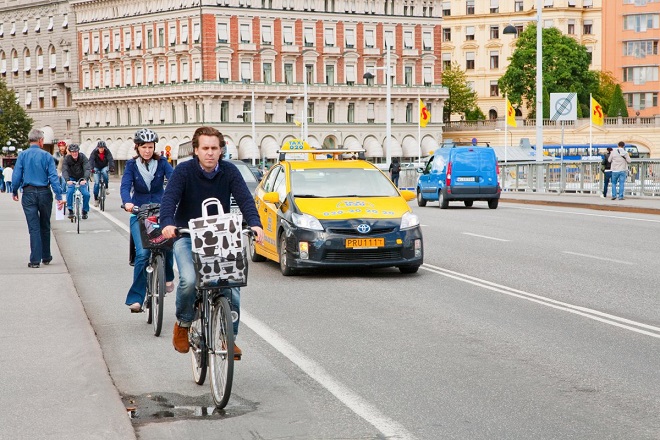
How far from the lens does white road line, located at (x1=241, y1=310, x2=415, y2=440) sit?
23.1 ft

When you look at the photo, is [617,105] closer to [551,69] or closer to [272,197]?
[551,69]

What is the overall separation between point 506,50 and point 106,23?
44.7 meters

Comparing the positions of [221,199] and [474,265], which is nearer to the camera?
[221,199]

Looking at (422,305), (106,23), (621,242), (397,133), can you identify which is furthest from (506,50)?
(422,305)

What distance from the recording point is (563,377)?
854 cm

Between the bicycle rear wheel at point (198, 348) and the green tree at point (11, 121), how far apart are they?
113581 mm

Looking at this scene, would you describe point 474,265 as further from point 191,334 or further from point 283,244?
point 191,334

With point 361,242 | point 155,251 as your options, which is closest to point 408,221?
point 361,242

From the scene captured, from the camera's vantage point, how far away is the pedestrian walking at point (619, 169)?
37656 mm

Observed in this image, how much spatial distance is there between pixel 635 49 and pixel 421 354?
12794cm

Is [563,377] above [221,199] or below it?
below

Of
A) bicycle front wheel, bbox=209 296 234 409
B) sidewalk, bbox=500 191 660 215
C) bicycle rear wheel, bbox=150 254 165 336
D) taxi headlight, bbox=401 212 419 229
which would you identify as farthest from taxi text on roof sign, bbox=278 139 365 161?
bicycle front wheel, bbox=209 296 234 409

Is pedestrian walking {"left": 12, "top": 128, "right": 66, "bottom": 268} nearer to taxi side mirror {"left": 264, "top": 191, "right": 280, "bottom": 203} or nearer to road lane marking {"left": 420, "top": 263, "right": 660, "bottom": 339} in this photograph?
taxi side mirror {"left": 264, "top": 191, "right": 280, "bottom": 203}

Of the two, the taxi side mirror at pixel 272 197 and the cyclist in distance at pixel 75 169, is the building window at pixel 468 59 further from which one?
the taxi side mirror at pixel 272 197
